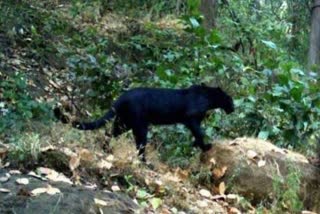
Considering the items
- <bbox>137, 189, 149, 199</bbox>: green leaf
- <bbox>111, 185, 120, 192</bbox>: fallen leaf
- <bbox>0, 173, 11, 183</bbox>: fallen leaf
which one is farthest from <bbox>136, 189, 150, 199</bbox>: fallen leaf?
<bbox>0, 173, 11, 183</bbox>: fallen leaf

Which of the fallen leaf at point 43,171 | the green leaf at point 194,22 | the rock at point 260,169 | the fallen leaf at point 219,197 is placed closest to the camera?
the fallen leaf at point 43,171

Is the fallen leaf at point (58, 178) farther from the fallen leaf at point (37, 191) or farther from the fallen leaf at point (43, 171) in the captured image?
the fallen leaf at point (37, 191)

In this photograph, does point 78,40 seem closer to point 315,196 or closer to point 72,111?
point 72,111

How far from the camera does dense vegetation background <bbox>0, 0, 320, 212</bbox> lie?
764 centimetres

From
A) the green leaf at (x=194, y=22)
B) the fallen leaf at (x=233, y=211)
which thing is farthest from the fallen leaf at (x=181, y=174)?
the green leaf at (x=194, y=22)

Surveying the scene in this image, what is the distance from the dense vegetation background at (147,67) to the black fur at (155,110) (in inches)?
13.1

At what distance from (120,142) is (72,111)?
4.93ft

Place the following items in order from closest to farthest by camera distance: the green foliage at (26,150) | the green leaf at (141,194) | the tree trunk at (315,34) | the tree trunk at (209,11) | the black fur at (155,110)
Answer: the green foliage at (26,150), the green leaf at (141,194), the black fur at (155,110), the tree trunk at (209,11), the tree trunk at (315,34)

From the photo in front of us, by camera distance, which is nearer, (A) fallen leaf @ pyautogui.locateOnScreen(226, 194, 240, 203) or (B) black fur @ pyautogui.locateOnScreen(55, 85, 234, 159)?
(A) fallen leaf @ pyautogui.locateOnScreen(226, 194, 240, 203)

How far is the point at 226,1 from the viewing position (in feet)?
39.3

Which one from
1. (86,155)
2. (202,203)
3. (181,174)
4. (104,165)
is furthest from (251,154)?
(86,155)

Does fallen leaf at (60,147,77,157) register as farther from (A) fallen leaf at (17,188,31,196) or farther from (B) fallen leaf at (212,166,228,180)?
(B) fallen leaf at (212,166,228,180)

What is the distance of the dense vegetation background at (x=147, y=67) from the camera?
7645mm

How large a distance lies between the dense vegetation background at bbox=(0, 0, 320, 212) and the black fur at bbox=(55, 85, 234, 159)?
1.09 feet
